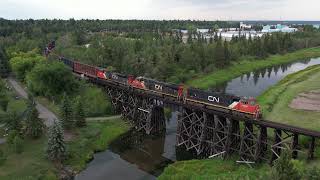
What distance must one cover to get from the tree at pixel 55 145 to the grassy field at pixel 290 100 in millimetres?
34106

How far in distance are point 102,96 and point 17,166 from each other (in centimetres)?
2622

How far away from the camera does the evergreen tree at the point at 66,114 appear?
5522 centimetres

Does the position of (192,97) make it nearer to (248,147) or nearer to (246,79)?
(248,147)

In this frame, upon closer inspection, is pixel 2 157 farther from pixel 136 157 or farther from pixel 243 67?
pixel 243 67

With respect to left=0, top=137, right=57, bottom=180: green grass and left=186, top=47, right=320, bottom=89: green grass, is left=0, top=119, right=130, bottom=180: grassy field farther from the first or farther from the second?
left=186, top=47, right=320, bottom=89: green grass

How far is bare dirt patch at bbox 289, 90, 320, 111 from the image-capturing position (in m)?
66.7

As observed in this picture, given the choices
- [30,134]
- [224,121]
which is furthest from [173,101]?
[30,134]

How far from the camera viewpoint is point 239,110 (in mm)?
44906

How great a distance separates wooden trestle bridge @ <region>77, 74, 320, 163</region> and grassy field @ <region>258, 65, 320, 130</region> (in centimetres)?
752

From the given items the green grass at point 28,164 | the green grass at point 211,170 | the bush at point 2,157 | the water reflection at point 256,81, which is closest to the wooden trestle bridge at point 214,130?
the green grass at point 211,170

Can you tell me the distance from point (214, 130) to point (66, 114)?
23.1 metres

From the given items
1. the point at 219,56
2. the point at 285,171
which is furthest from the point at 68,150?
the point at 219,56

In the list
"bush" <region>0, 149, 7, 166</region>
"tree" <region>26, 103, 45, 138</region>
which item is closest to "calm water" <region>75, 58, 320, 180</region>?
"bush" <region>0, 149, 7, 166</region>

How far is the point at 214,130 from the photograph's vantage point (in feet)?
154
